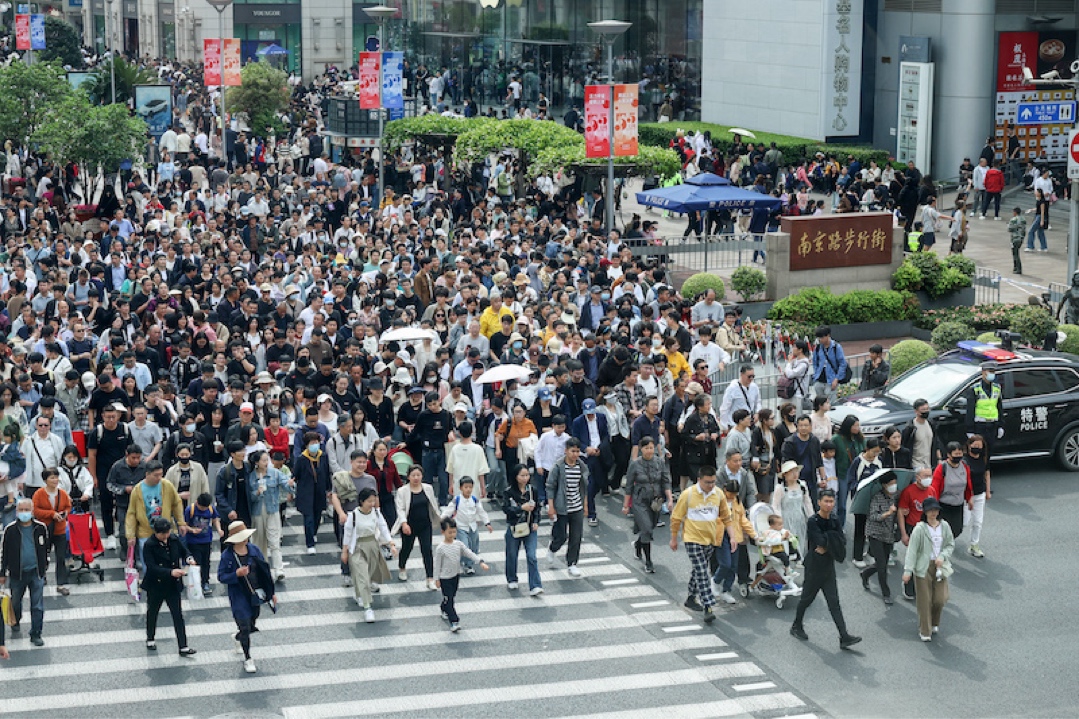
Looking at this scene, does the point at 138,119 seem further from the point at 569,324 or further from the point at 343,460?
the point at 343,460

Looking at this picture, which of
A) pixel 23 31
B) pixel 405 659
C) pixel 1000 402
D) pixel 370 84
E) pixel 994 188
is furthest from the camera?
pixel 23 31

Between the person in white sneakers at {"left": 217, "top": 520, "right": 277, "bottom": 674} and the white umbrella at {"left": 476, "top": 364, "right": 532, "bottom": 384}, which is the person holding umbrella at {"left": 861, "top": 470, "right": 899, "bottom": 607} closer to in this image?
the white umbrella at {"left": 476, "top": 364, "right": 532, "bottom": 384}

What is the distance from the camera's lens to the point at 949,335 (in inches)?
950

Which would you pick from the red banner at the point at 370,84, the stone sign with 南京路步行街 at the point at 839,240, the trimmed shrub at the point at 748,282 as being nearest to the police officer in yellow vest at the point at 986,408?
the trimmed shrub at the point at 748,282

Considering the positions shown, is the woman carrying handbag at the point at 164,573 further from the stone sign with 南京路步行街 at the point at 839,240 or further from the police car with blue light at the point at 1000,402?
the stone sign with 南京路步行街 at the point at 839,240

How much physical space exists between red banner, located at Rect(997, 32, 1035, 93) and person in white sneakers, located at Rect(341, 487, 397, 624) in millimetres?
31040

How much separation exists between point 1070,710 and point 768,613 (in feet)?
10.8

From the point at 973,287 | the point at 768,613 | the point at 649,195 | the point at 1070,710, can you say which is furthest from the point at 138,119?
the point at 1070,710

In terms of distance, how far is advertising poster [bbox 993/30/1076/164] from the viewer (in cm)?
4216

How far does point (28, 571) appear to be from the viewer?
15.1m

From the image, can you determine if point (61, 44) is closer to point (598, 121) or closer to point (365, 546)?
point (598, 121)

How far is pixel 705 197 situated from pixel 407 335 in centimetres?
1159

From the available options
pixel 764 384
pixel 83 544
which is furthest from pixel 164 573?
pixel 764 384

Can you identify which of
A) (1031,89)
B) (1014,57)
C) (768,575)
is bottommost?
(768,575)
